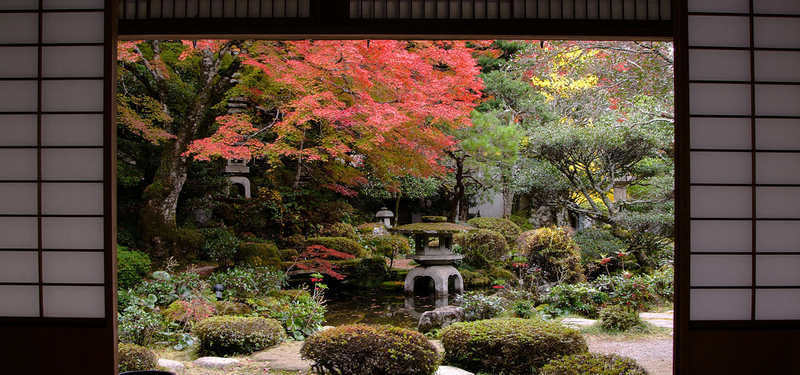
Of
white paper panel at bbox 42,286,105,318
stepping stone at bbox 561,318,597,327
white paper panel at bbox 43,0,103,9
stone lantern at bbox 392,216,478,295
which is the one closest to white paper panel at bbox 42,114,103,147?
white paper panel at bbox 43,0,103,9

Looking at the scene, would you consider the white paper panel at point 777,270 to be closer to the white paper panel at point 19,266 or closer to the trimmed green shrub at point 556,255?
the white paper panel at point 19,266

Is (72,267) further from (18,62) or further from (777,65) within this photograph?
(777,65)

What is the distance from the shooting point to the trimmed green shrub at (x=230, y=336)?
13.8 feet

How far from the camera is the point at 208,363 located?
3969 mm

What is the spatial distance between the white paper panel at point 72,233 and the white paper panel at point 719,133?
3177 millimetres

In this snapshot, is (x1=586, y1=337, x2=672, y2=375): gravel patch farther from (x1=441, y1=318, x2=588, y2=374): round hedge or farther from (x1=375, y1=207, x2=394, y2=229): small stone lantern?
(x1=375, y1=207, x2=394, y2=229): small stone lantern

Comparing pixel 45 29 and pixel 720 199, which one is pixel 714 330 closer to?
pixel 720 199

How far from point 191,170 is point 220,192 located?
698 mm

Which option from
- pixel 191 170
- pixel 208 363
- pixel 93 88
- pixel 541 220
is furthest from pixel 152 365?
pixel 541 220

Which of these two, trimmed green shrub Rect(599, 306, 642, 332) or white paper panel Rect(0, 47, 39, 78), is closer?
white paper panel Rect(0, 47, 39, 78)

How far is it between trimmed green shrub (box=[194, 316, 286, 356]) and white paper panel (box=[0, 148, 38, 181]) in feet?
6.92

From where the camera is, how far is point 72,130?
259 cm

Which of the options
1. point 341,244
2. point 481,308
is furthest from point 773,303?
point 341,244

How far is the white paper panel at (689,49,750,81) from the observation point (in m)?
2.53
